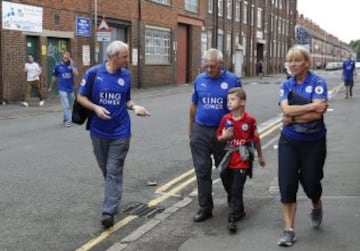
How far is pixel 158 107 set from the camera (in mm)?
19516

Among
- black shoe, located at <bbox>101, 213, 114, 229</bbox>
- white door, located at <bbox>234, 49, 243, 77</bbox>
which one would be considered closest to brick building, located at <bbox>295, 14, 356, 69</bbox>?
white door, located at <bbox>234, 49, 243, 77</bbox>

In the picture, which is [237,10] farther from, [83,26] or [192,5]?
[83,26]

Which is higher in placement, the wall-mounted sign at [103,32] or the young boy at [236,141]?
the wall-mounted sign at [103,32]

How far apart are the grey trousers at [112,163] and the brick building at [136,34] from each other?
15539 mm

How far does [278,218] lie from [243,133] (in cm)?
103

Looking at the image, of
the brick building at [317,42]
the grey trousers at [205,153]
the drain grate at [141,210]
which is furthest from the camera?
the brick building at [317,42]

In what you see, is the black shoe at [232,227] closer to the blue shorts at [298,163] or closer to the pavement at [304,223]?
the pavement at [304,223]

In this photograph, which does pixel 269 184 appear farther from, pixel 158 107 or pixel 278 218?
pixel 158 107

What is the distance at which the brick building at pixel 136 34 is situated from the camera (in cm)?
2120

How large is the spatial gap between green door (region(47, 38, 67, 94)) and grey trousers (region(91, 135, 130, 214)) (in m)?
17.9

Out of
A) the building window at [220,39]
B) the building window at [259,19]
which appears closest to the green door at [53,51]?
the building window at [220,39]

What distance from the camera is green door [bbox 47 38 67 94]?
23.2 m

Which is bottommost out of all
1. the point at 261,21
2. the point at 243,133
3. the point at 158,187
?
the point at 158,187

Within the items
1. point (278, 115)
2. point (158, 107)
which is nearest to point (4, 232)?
point (278, 115)
